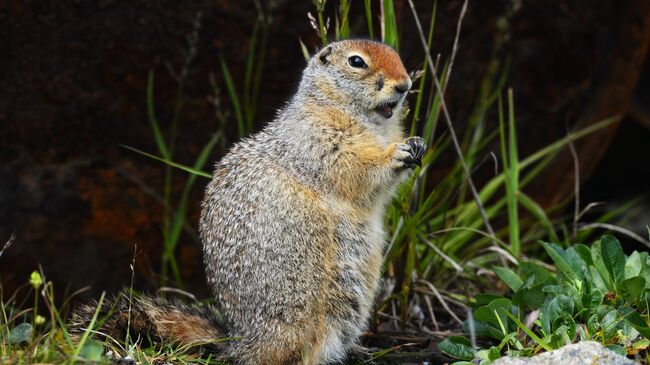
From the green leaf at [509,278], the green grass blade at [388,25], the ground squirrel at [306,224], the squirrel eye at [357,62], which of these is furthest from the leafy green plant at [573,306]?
the green grass blade at [388,25]

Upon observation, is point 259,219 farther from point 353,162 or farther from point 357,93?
point 357,93

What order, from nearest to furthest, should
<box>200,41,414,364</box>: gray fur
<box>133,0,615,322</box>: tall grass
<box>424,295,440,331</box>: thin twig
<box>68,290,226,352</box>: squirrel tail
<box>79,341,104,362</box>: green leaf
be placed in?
1. <box>79,341,104,362</box>: green leaf
2. <box>200,41,414,364</box>: gray fur
3. <box>68,290,226,352</box>: squirrel tail
4. <box>133,0,615,322</box>: tall grass
5. <box>424,295,440,331</box>: thin twig

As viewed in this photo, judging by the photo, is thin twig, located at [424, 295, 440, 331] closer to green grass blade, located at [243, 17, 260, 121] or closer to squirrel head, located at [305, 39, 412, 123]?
squirrel head, located at [305, 39, 412, 123]

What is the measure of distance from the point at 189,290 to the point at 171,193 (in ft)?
2.22

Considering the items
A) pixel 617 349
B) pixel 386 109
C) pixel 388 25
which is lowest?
pixel 617 349

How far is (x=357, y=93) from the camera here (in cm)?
420

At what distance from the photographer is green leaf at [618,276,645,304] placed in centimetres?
383

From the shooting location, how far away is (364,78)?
4172 mm

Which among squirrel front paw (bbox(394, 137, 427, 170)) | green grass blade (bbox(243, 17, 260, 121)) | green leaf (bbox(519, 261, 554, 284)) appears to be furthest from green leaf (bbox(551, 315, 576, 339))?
green grass blade (bbox(243, 17, 260, 121))

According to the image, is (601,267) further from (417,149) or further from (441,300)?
(417,149)

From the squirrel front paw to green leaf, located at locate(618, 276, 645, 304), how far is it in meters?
1.07

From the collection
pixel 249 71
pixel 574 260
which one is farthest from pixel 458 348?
pixel 249 71

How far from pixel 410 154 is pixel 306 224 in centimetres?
59

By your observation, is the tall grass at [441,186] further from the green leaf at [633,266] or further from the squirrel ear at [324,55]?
the green leaf at [633,266]
